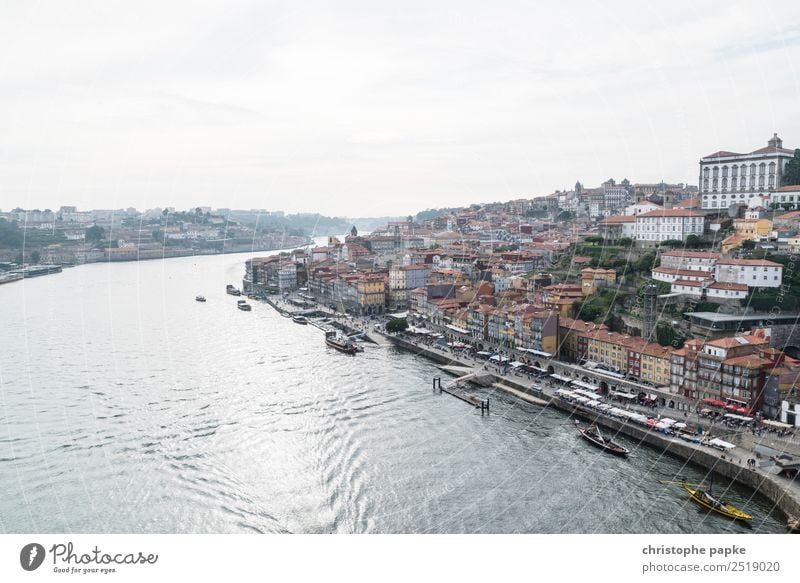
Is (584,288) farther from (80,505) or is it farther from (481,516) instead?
(80,505)

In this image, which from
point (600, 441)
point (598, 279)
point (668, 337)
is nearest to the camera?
point (600, 441)

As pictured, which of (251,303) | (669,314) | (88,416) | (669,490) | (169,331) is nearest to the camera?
→ (669,490)

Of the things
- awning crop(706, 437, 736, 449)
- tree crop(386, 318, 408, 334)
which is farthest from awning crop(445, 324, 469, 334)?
awning crop(706, 437, 736, 449)

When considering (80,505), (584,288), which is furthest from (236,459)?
(584,288)

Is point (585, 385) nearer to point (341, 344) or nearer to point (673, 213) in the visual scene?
point (341, 344)

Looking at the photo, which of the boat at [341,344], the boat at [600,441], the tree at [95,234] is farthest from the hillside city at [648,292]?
the tree at [95,234]

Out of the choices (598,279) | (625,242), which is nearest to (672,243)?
(625,242)

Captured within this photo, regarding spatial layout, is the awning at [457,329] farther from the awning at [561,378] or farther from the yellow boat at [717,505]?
the yellow boat at [717,505]
